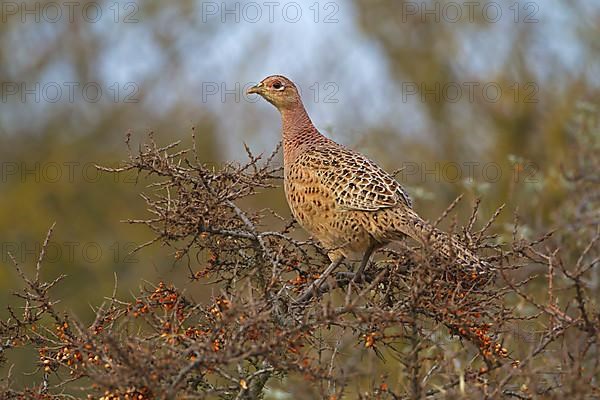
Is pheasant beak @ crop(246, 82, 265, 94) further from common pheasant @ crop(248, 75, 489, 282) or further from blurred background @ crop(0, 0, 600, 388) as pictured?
blurred background @ crop(0, 0, 600, 388)

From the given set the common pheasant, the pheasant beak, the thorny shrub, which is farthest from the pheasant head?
the thorny shrub

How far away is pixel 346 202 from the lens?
262 inches

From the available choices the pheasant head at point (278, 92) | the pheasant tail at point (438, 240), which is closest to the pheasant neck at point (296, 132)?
the pheasant head at point (278, 92)

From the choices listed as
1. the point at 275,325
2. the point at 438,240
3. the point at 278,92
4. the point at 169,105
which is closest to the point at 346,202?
the point at 438,240

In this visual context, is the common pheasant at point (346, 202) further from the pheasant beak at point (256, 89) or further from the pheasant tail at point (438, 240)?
the pheasant beak at point (256, 89)

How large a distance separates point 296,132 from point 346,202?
125 cm

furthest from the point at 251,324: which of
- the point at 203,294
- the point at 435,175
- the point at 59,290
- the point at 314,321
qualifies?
the point at 59,290

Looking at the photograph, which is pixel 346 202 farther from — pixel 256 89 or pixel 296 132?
pixel 256 89

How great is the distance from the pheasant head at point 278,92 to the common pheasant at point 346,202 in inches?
24.1

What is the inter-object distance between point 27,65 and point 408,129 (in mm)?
7946

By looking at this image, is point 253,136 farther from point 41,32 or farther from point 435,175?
point 435,175

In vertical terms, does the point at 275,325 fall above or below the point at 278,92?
below

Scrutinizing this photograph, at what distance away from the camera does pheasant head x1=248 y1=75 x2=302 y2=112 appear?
26.0 ft

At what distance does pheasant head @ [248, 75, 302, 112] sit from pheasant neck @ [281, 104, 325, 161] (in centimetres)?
4
